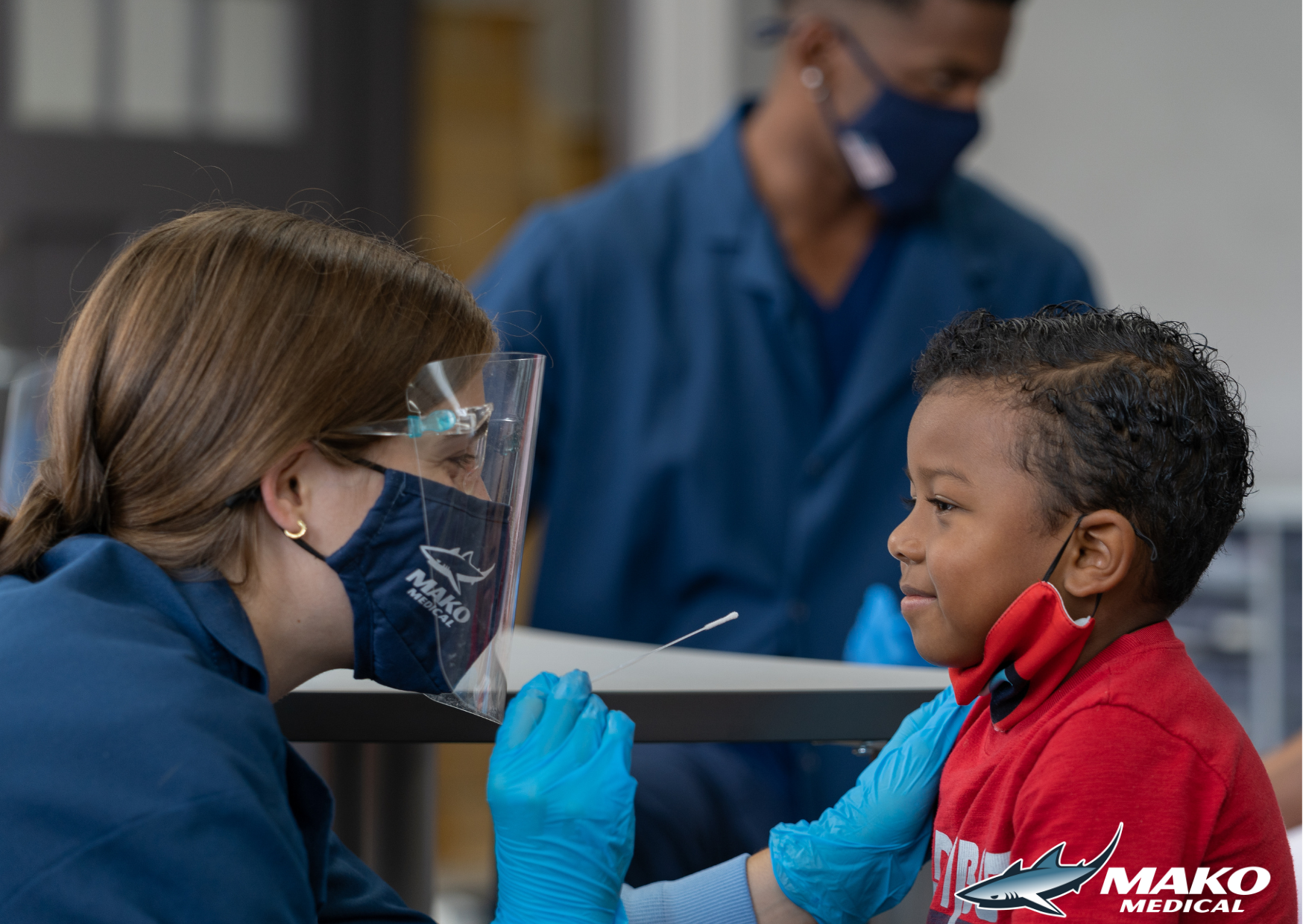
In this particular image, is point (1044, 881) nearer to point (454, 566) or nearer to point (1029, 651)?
point (1029, 651)

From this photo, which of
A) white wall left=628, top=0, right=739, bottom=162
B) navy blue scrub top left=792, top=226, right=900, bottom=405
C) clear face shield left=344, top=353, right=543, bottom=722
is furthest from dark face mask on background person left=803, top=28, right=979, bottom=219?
white wall left=628, top=0, right=739, bottom=162

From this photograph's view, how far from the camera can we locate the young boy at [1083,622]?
2.20 ft

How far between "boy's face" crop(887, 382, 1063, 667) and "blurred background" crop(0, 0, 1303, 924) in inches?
81.1

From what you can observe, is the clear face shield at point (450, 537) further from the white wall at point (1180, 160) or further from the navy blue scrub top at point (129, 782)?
the white wall at point (1180, 160)

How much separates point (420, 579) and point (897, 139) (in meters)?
1.20

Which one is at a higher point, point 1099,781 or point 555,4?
point 555,4

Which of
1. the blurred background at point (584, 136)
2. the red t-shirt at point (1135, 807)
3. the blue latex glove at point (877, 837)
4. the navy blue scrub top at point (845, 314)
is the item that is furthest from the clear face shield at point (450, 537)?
the blurred background at point (584, 136)

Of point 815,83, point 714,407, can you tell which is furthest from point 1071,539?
point 815,83

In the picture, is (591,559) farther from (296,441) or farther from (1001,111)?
(1001,111)

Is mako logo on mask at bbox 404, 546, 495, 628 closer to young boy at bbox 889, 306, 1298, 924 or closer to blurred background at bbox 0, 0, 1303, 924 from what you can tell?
young boy at bbox 889, 306, 1298, 924

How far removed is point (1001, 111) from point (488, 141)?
1.33 meters

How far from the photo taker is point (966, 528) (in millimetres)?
760

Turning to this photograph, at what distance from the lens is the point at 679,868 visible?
38.7 inches

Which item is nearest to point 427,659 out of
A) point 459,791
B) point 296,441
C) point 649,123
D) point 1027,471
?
point 296,441
